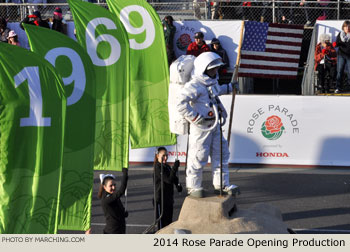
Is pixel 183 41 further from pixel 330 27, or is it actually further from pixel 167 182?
pixel 167 182

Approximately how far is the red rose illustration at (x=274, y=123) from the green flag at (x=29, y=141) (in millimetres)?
7600

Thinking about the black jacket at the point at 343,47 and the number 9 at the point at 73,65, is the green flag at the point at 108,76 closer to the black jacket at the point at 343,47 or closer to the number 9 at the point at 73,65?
the number 9 at the point at 73,65

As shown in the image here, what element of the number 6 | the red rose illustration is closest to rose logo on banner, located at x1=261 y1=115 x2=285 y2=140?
the red rose illustration

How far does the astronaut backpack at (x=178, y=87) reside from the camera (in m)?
11.9

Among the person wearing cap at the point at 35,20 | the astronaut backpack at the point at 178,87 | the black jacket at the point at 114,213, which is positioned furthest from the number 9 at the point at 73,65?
the person wearing cap at the point at 35,20

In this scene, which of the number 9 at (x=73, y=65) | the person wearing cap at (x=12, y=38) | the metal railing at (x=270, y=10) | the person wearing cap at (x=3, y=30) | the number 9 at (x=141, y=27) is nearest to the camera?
the number 9 at (x=73, y=65)

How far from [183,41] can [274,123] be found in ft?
15.8

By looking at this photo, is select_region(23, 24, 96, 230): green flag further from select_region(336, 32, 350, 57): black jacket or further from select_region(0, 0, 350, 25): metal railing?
select_region(0, 0, 350, 25): metal railing

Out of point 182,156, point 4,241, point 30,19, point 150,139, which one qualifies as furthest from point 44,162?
point 30,19

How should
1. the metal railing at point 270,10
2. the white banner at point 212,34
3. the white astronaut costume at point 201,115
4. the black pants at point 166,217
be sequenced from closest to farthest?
1. the white astronaut costume at point 201,115
2. the black pants at point 166,217
3. the white banner at point 212,34
4. the metal railing at point 270,10

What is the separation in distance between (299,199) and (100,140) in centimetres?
410

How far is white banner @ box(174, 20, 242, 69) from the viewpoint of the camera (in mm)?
19516

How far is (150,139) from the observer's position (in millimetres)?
12781

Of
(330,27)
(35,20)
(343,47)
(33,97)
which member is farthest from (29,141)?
(330,27)
